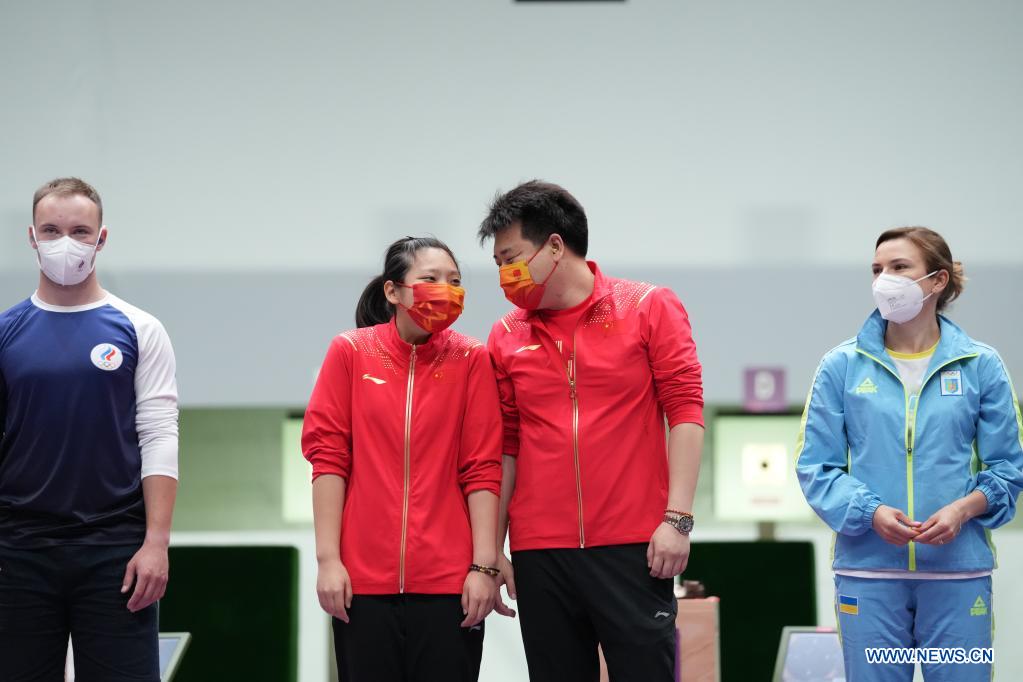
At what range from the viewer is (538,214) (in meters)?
2.67

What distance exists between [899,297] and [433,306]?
1.16m

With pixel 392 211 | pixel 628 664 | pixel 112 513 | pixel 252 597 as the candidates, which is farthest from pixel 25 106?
pixel 628 664

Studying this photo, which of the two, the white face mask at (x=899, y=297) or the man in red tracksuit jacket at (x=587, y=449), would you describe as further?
the white face mask at (x=899, y=297)

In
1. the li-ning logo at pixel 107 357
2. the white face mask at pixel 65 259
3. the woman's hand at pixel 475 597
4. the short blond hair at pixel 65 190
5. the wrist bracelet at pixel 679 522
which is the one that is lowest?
the woman's hand at pixel 475 597

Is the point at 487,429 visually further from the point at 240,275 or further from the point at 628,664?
Result: the point at 240,275

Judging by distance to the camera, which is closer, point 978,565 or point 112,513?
point 112,513

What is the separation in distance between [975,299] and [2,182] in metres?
4.03

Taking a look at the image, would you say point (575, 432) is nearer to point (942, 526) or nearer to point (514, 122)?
point (942, 526)

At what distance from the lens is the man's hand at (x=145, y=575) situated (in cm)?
244

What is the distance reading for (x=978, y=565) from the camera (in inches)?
107

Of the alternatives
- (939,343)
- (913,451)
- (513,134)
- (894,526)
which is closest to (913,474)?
(913,451)

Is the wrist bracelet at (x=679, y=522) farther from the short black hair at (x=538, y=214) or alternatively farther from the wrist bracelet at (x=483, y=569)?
the short black hair at (x=538, y=214)

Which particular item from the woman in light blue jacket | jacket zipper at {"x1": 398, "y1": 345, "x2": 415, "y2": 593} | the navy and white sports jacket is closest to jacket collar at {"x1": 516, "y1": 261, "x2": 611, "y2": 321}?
jacket zipper at {"x1": 398, "y1": 345, "x2": 415, "y2": 593}

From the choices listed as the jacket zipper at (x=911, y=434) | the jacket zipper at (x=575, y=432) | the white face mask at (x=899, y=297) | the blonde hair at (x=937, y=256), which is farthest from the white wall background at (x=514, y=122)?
the jacket zipper at (x=575, y=432)
